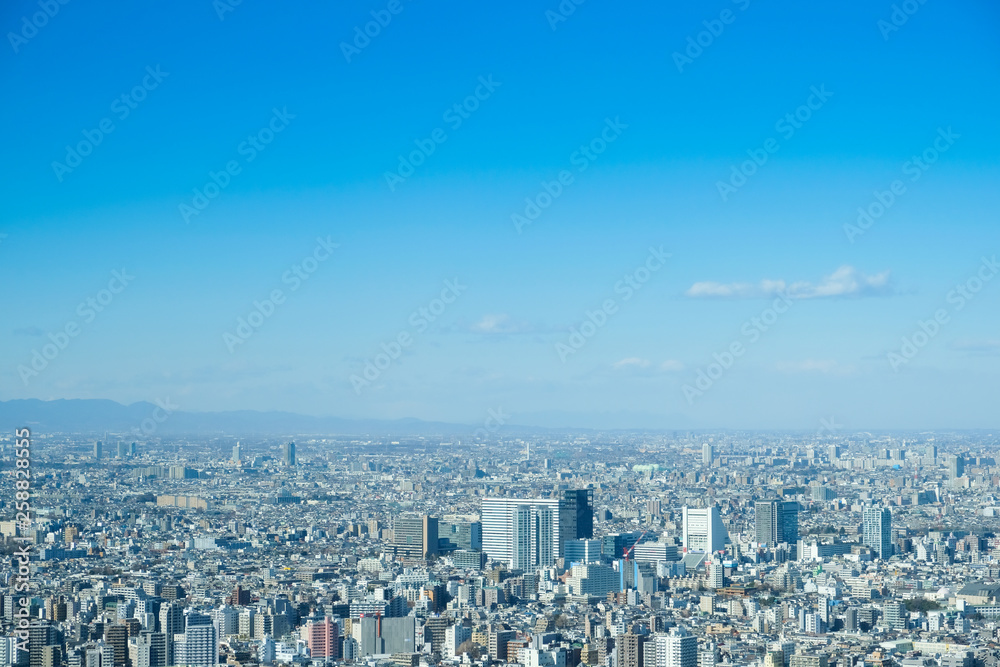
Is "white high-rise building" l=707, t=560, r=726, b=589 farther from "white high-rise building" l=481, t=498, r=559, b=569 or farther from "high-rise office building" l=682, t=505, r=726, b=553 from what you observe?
"high-rise office building" l=682, t=505, r=726, b=553

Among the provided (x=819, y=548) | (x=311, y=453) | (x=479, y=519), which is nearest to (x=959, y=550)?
(x=819, y=548)

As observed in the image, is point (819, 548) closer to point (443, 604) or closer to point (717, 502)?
point (717, 502)

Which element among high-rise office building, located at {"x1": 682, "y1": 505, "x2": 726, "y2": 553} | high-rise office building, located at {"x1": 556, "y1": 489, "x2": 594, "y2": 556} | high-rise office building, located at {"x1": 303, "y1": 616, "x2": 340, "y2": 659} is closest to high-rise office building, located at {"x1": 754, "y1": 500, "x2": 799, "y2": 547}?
high-rise office building, located at {"x1": 682, "y1": 505, "x2": 726, "y2": 553}

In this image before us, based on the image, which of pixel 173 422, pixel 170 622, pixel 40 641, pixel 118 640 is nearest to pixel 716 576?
pixel 170 622

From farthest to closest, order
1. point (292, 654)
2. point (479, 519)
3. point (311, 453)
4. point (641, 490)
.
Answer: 1. point (311, 453)
2. point (641, 490)
3. point (479, 519)
4. point (292, 654)

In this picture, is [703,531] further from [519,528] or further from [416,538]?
[416,538]

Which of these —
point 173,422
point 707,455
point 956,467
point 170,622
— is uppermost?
point 173,422
